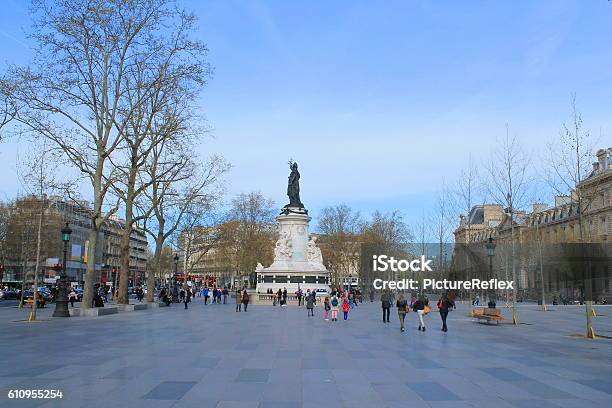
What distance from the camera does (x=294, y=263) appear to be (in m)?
51.1

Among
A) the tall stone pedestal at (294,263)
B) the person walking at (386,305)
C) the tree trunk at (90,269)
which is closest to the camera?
the person walking at (386,305)

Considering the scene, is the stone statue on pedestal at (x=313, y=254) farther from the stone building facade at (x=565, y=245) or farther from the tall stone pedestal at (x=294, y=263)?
the stone building facade at (x=565, y=245)

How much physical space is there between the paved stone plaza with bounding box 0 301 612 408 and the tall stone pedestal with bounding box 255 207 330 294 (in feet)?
99.2

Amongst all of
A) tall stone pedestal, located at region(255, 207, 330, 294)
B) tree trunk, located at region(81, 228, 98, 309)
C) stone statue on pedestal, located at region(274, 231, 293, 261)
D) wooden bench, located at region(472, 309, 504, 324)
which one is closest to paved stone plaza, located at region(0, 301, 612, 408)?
wooden bench, located at region(472, 309, 504, 324)

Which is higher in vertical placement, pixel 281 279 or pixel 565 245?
pixel 565 245

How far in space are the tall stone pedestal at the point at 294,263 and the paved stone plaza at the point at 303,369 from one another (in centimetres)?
3025

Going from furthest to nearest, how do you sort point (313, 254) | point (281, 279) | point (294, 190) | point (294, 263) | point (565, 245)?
point (294, 190), point (313, 254), point (294, 263), point (281, 279), point (565, 245)

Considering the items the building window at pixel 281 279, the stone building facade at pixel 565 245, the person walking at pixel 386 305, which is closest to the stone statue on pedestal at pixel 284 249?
the building window at pixel 281 279

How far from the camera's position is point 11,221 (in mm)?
67875

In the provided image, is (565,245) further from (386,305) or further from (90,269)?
(90,269)

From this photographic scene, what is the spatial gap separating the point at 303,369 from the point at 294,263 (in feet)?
130

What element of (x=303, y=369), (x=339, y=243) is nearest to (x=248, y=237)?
(x=339, y=243)

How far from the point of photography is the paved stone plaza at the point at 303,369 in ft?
28.3

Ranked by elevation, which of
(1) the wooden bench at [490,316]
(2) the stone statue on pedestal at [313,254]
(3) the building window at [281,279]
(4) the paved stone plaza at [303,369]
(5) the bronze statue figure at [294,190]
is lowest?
(4) the paved stone plaza at [303,369]
